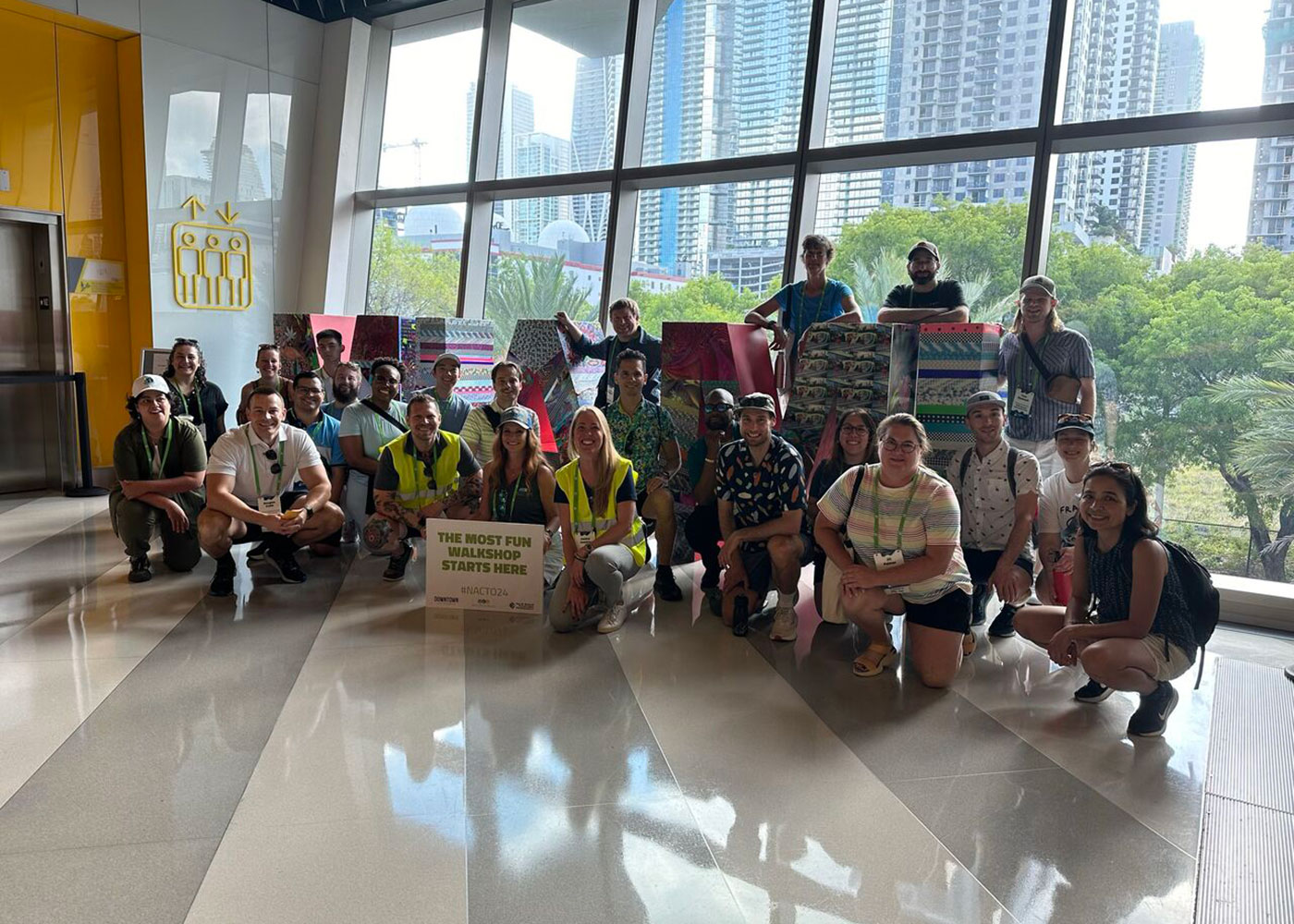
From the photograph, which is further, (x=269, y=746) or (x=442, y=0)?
(x=442, y=0)

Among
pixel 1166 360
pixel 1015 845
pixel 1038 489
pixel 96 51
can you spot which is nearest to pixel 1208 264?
pixel 1166 360

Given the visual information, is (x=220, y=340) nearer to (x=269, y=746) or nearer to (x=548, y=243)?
(x=548, y=243)

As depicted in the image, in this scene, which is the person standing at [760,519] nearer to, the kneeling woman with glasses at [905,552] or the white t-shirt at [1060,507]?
the kneeling woman with glasses at [905,552]

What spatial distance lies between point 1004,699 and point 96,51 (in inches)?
317

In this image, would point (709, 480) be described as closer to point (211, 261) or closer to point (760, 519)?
point (760, 519)

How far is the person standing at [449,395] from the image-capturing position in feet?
18.9

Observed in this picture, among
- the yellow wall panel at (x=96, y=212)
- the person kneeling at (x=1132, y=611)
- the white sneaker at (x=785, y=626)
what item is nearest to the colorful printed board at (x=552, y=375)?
the white sneaker at (x=785, y=626)

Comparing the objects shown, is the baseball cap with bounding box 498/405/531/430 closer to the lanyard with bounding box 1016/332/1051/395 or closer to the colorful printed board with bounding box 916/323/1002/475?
the colorful printed board with bounding box 916/323/1002/475

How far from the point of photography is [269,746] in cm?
290

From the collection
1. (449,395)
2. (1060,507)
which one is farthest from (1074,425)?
(449,395)

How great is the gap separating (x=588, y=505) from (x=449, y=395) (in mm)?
1941

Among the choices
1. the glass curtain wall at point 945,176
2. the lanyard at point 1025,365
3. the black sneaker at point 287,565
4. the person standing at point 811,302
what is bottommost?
the black sneaker at point 287,565

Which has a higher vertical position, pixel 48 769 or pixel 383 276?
pixel 383 276

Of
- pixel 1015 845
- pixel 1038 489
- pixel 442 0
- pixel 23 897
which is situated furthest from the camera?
pixel 442 0
